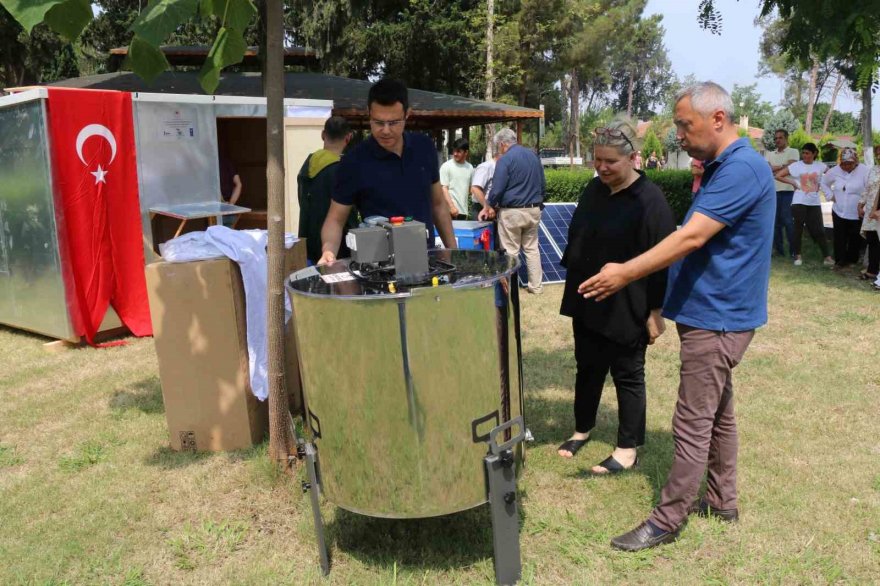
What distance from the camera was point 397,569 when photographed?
287cm

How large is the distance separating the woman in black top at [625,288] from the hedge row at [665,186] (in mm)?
10363

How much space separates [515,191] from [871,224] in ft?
14.4

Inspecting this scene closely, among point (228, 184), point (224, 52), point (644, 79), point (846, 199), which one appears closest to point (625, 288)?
point (224, 52)

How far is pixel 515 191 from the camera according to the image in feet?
25.9

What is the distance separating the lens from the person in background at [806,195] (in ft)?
32.7

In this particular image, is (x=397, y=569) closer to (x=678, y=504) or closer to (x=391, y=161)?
(x=678, y=504)

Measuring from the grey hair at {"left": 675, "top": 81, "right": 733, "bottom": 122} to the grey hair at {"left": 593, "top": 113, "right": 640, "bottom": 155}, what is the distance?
619 millimetres

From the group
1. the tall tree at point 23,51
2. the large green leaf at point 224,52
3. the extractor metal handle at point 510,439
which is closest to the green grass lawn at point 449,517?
the extractor metal handle at point 510,439

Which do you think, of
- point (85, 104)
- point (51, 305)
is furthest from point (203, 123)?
point (51, 305)

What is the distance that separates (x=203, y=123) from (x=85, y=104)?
1.13m

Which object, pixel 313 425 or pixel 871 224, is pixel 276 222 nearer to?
pixel 313 425

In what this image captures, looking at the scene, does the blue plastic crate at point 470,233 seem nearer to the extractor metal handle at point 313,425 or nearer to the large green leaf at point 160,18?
the extractor metal handle at point 313,425

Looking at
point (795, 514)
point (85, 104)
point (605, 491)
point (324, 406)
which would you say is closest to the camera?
point (324, 406)

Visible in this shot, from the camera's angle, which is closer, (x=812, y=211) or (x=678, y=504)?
(x=678, y=504)
